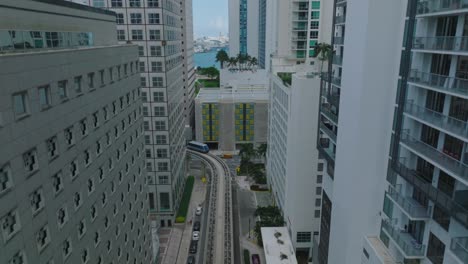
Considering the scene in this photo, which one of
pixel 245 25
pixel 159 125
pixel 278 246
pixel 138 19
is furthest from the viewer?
pixel 245 25

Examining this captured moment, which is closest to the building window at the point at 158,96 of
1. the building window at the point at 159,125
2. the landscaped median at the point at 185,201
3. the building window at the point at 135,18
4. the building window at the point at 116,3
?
the building window at the point at 159,125

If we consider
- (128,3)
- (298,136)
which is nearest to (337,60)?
A: (298,136)

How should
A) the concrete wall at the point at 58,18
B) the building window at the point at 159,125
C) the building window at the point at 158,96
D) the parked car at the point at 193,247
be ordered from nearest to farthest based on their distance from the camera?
the concrete wall at the point at 58,18 → the parked car at the point at 193,247 → the building window at the point at 158,96 → the building window at the point at 159,125

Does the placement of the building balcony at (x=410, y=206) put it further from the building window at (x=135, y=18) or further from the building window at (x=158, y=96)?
the building window at (x=135, y=18)

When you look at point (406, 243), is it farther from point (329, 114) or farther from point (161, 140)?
point (161, 140)

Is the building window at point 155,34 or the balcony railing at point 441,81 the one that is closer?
the balcony railing at point 441,81

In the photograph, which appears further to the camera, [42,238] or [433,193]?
[433,193]

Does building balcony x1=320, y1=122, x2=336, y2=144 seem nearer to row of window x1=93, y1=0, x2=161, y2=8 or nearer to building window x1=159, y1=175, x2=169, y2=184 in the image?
row of window x1=93, y1=0, x2=161, y2=8
